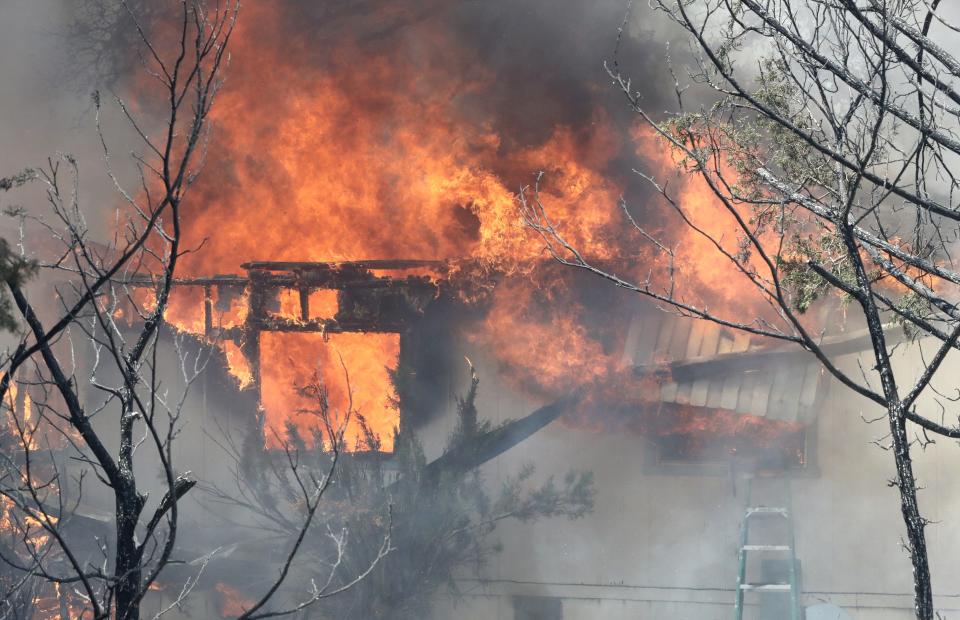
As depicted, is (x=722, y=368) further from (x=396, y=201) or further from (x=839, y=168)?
(x=839, y=168)

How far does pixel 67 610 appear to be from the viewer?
44.1 feet

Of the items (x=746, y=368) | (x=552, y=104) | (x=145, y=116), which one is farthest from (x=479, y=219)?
(x=145, y=116)

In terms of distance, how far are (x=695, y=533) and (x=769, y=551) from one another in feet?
3.59

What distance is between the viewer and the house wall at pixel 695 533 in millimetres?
12977

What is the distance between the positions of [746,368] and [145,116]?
1209 centimetres

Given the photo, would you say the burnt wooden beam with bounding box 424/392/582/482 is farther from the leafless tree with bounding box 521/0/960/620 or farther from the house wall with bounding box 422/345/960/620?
the leafless tree with bounding box 521/0/960/620

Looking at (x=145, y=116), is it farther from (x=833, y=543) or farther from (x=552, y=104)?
(x=833, y=543)

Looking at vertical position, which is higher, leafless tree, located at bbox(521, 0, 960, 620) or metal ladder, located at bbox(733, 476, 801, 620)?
leafless tree, located at bbox(521, 0, 960, 620)

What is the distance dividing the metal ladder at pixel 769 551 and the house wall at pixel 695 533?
20 cm

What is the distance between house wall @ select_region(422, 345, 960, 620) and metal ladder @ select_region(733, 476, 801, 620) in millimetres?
197

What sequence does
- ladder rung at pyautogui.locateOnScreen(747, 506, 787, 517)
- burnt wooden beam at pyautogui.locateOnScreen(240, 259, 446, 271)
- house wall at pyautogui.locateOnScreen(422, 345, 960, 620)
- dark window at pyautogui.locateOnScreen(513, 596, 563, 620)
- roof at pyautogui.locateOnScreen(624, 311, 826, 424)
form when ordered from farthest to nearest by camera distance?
burnt wooden beam at pyautogui.locateOnScreen(240, 259, 446, 271) < dark window at pyautogui.locateOnScreen(513, 596, 563, 620) < roof at pyautogui.locateOnScreen(624, 311, 826, 424) < house wall at pyautogui.locateOnScreen(422, 345, 960, 620) < ladder rung at pyautogui.locateOnScreen(747, 506, 787, 517)

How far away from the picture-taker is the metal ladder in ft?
37.8

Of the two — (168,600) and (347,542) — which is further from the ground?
(347,542)

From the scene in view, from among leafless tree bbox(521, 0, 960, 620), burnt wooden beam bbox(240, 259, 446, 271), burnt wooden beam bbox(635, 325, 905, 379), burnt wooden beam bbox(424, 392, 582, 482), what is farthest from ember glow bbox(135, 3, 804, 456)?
leafless tree bbox(521, 0, 960, 620)
